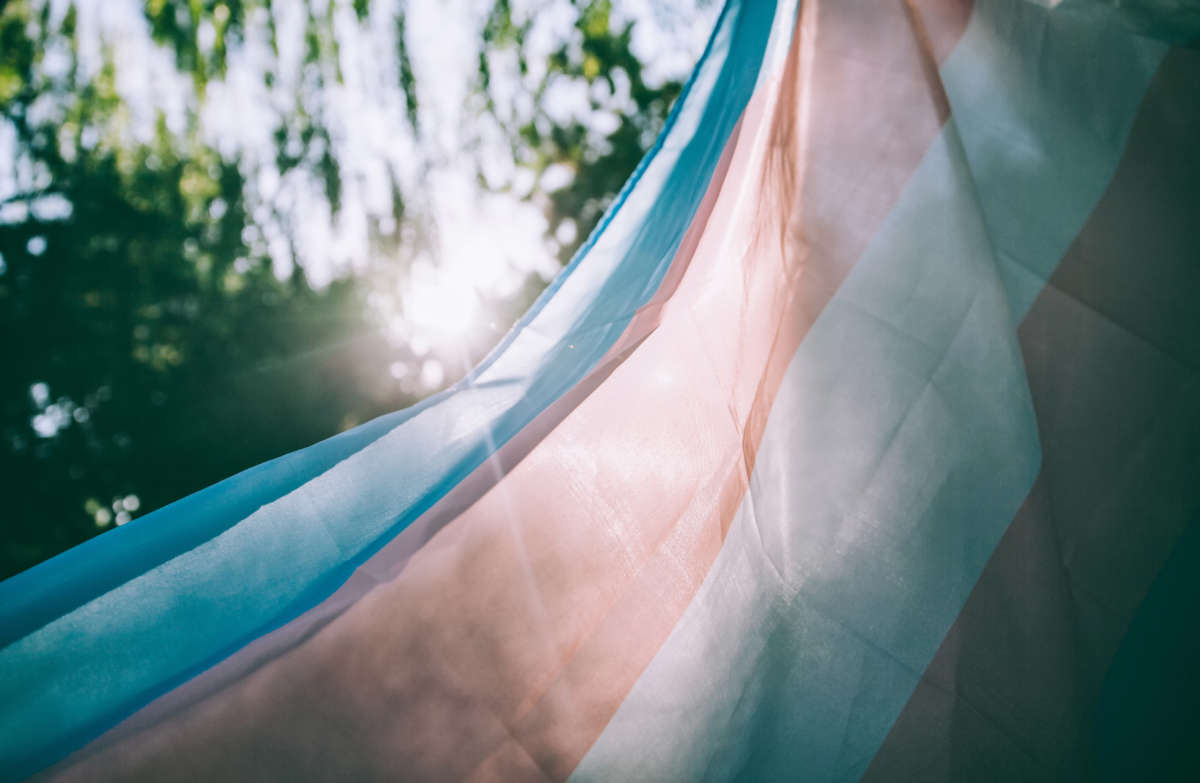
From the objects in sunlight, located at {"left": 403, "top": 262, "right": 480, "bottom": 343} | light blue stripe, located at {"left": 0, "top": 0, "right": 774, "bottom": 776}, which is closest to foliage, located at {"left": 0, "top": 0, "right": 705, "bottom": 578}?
sunlight, located at {"left": 403, "top": 262, "right": 480, "bottom": 343}

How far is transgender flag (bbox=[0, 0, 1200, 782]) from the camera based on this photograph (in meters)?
0.96

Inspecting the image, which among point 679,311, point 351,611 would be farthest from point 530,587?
point 679,311

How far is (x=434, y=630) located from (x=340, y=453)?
33cm

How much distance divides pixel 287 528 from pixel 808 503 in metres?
0.79

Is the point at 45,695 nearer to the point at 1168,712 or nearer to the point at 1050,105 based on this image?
the point at 1168,712

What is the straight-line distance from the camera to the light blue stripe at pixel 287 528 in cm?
88

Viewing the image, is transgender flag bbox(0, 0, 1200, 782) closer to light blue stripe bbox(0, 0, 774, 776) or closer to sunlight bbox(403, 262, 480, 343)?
light blue stripe bbox(0, 0, 774, 776)

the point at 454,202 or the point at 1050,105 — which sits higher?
the point at 1050,105

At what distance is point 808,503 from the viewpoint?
1.13 metres

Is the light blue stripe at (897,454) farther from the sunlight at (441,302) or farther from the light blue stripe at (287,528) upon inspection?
the sunlight at (441,302)

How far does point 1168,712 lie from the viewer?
1.09 meters

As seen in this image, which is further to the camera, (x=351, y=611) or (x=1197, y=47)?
(x=1197, y=47)

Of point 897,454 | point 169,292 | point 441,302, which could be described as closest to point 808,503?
point 897,454

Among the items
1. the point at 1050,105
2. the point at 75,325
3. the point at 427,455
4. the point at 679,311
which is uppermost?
the point at 1050,105
